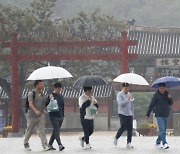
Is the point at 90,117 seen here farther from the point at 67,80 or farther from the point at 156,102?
the point at 67,80

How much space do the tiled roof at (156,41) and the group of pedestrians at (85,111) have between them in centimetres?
3330

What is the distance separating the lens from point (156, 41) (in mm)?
50781

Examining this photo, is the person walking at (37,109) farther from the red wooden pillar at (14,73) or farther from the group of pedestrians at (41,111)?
the red wooden pillar at (14,73)

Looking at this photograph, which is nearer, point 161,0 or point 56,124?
point 56,124

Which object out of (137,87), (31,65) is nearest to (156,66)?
(137,87)

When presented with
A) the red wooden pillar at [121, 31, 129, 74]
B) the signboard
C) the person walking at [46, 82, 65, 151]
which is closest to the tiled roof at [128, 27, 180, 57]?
the signboard

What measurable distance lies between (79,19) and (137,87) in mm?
6305

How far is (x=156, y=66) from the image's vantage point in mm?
49156

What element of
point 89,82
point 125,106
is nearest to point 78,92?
point 125,106

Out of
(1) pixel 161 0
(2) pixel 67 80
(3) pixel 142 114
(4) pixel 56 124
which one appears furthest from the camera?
(1) pixel 161 0

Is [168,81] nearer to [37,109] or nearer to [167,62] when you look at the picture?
[37,109]

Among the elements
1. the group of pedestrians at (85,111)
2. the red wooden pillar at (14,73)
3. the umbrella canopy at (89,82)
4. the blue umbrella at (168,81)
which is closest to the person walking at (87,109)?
the group of pedestrians at (85,111)

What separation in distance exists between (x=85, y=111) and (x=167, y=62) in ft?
113

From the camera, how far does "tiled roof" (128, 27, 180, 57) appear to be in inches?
1944
